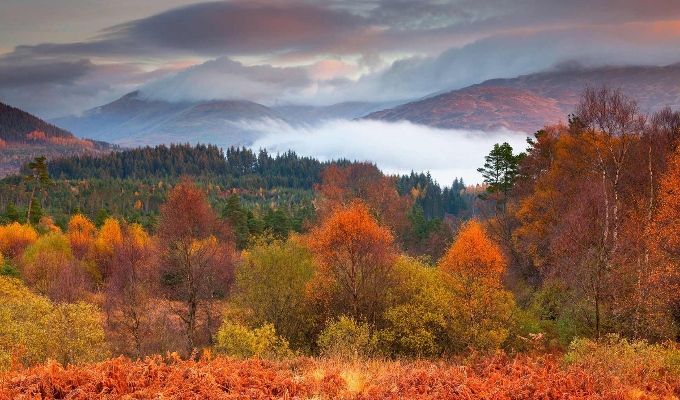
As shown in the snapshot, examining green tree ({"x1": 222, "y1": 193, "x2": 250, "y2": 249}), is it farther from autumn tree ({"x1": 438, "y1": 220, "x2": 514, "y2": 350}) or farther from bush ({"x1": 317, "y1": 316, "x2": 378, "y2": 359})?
bush ({"x1": 317, "y1": 316, "x2": 378, "y2": 359})

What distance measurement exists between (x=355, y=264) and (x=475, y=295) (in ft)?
31.1

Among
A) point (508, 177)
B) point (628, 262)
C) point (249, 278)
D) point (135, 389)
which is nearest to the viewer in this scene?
point (135, 389)

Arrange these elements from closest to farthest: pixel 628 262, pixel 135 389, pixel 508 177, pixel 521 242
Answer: pixel 135 389 < pixel 628 262 < pixel 521 242 < pixel 508 177

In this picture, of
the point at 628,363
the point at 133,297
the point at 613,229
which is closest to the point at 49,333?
the point at 133,297

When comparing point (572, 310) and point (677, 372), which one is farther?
point (572, 310)

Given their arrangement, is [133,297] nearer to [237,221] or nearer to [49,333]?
[49,333]

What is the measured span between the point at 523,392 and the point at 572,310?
77.3ft

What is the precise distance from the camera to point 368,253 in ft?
111

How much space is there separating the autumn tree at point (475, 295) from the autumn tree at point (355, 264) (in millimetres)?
5363

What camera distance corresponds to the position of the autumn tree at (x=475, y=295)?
30.8 m

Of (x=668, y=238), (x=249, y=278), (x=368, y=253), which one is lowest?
(x=249, y=278)

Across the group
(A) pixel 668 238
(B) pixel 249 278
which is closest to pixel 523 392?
(A) pixel 668 238

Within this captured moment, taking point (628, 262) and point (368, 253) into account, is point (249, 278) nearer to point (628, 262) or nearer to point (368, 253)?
point (368, 253)

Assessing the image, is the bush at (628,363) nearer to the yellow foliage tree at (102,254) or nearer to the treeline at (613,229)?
the treeline at (613,229)
